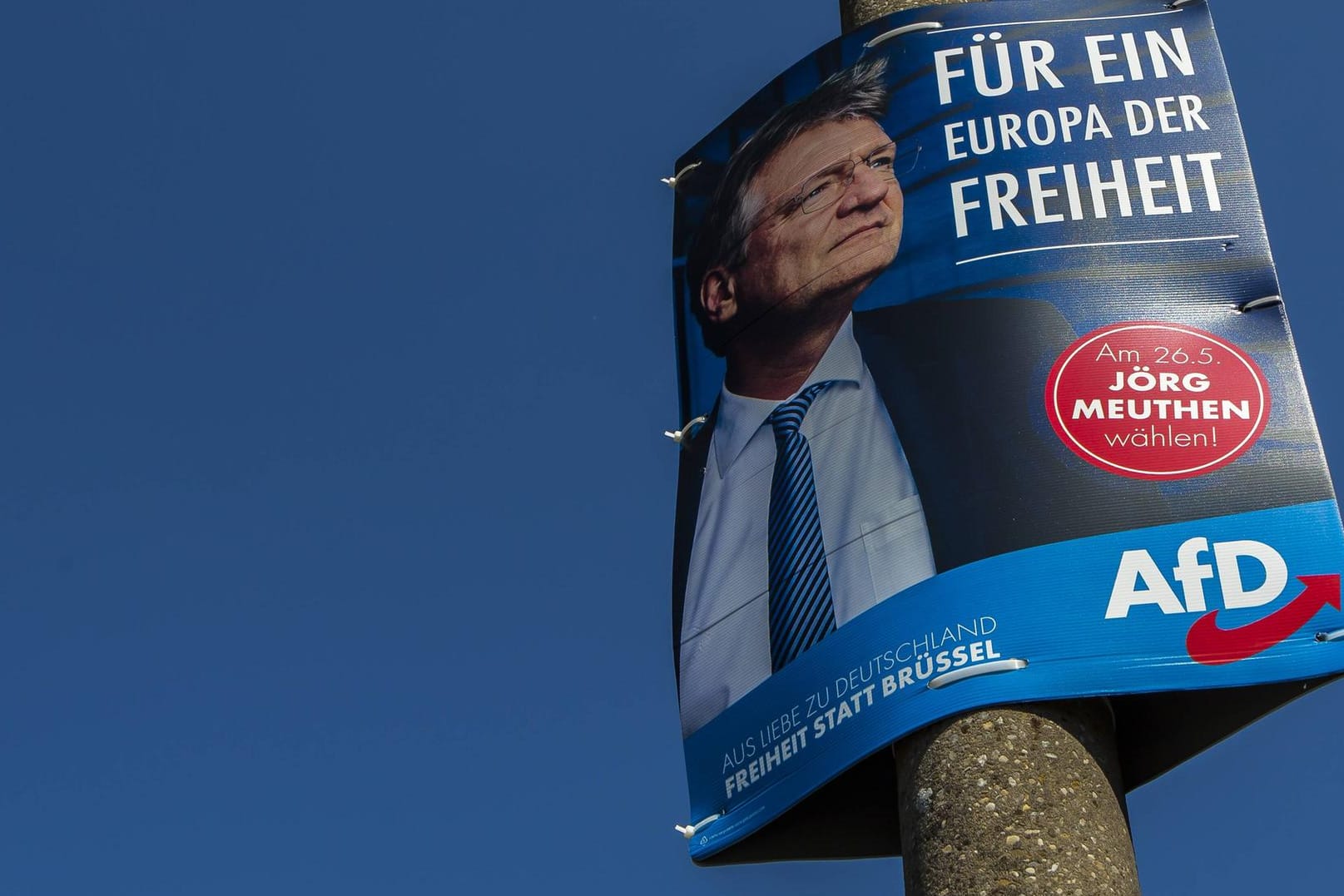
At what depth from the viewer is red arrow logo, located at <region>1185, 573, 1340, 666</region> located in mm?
6141

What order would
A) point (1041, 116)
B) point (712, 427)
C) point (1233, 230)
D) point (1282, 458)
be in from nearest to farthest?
point (1282, 458) → point (1233, 230) → point (1041, 116) → point (712, 427)

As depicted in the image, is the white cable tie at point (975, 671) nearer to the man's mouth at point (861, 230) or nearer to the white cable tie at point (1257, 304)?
the white cable tie at point (1257, 304)

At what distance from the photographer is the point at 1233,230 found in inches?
289

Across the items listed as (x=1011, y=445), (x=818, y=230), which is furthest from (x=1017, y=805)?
(x=818, y=230)

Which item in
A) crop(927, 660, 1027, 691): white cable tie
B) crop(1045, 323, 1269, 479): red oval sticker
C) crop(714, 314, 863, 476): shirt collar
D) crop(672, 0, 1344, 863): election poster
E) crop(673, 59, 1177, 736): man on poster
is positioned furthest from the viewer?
crop(714, 314, 863, 476): shirt collar

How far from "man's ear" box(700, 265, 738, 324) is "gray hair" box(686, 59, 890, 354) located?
0.10ft

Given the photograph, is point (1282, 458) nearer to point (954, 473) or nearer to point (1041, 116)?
point (954, 473)

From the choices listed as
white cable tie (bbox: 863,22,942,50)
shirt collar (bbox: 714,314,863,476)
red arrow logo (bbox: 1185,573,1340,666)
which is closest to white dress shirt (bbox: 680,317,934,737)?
shirt collar (bbox: 714,314,863,476)

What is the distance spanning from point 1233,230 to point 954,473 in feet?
5.09

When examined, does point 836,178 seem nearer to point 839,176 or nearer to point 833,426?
point 839,176

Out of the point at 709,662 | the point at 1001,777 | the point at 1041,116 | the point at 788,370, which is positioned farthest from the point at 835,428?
the point at 1001,777

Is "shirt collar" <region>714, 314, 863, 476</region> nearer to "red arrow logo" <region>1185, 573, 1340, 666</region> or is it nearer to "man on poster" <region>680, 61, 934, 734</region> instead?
"man on poster" <region>680, 61, 934, 734</region>

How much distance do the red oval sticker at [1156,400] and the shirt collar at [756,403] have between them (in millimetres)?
1070

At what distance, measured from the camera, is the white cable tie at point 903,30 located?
8.65 m
